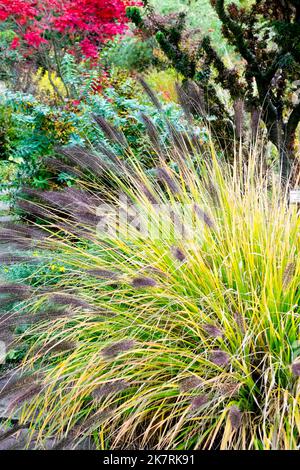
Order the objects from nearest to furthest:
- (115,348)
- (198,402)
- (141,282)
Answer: (198,402) → (115,348) → (141,282)

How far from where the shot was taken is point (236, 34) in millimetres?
5027

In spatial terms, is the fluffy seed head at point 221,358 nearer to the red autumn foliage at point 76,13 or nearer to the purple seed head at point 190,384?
the purple seed head at point 190,384

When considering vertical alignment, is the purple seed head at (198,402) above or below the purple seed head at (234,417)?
above

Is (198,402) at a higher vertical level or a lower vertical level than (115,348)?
lower

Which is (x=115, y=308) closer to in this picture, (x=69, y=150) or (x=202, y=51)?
(x=69, y=150)

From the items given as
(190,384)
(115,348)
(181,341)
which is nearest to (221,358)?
(190,384)

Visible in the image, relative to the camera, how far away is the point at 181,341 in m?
2.58

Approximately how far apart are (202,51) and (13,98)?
6.21 ft

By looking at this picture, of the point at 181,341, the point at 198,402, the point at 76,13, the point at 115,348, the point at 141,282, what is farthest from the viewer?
the point at 76,13

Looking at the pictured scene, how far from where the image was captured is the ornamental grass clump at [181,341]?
2172 millimetres

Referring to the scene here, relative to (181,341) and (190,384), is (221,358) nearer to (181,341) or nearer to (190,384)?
A: (190,384)

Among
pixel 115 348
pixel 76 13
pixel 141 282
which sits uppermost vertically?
pixel 76 13

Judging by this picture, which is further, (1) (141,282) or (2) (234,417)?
(1) (141,282)

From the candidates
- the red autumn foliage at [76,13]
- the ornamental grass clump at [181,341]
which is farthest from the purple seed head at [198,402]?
the red autumn foliage at [76,13]
